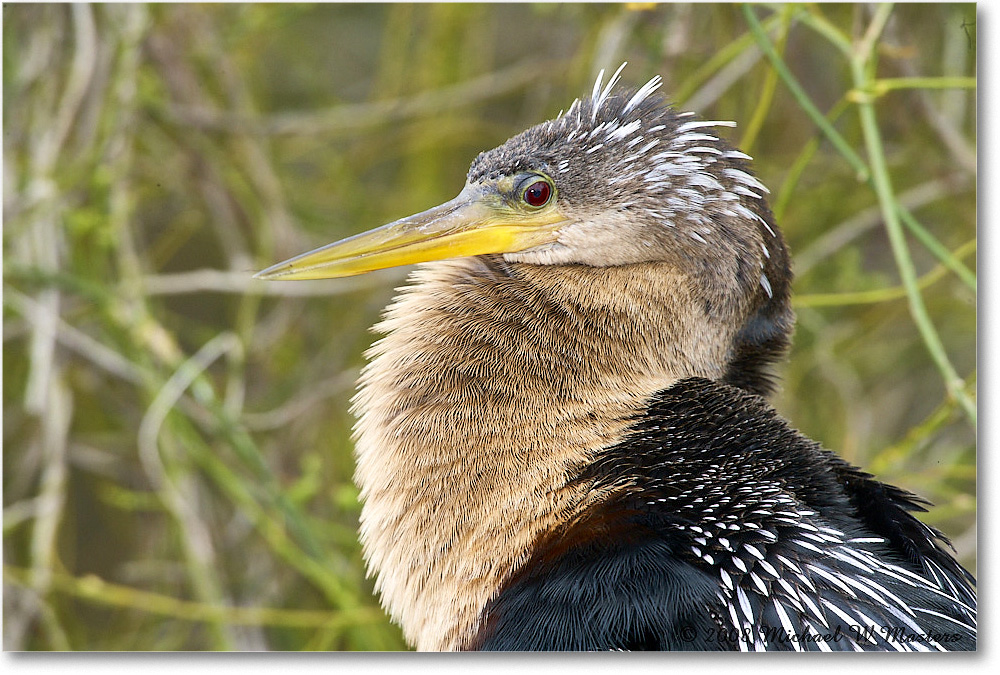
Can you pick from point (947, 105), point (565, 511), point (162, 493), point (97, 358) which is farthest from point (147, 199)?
point (947, 105)

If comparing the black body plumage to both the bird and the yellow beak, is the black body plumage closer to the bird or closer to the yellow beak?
the bird

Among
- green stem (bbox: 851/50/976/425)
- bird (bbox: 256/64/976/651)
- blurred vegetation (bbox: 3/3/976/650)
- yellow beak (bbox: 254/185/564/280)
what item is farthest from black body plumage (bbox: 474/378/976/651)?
blurred vegetation (bbox: 3/3/976/650)

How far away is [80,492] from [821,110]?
2.14 m

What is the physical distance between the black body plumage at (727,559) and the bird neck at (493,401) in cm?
6

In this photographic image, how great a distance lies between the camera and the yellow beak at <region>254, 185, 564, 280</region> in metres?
1.56

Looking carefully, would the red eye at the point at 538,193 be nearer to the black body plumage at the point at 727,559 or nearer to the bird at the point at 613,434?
the bird at the point at 613,434

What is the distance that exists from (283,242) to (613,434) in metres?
1.31

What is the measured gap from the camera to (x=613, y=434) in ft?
4.83

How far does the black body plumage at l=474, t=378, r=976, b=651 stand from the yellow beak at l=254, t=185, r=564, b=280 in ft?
1.29

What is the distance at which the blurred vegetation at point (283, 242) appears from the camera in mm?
2109

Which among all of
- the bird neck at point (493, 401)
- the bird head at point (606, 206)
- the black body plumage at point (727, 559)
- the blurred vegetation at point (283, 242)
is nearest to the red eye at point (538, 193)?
the bird head at point (606, 206)

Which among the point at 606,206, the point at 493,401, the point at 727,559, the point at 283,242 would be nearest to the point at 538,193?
the point at 606,206

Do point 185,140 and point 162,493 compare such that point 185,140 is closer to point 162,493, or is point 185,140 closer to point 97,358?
point 97,358

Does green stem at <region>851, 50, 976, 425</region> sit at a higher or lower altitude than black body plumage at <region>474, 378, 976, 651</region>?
higher
